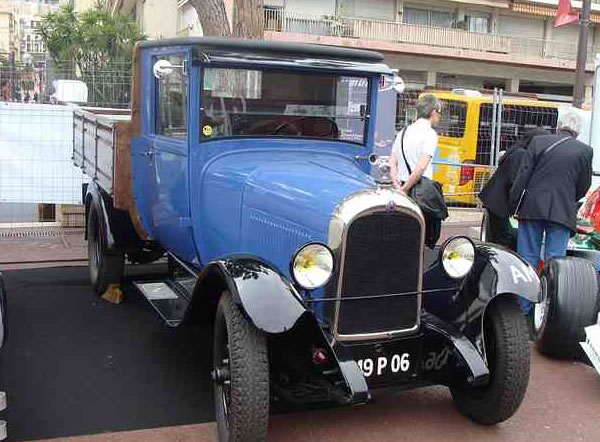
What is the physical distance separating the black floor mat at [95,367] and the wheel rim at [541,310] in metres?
2.40

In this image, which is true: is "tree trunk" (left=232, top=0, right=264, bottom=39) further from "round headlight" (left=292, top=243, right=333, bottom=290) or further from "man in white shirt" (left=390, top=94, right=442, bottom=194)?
"round headlight" (left=292, top=243, right=333, bottom=290)


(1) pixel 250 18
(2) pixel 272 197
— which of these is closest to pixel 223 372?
(2) pixel 272 197

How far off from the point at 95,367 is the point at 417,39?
24.5 meters

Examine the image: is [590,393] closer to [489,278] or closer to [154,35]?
[489,278]

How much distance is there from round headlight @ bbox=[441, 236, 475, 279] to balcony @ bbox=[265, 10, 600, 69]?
69.0ft

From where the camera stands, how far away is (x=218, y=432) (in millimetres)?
3479

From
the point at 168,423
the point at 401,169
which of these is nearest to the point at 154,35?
the point at 401,169

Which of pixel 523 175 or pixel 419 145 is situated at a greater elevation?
pixel 419 145

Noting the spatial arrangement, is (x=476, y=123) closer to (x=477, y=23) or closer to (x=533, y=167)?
(x=533, y=167)

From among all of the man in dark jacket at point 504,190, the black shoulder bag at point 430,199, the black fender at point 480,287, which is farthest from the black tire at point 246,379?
the man in dark jacket at point 504,190

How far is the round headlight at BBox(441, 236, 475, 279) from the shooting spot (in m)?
3.62

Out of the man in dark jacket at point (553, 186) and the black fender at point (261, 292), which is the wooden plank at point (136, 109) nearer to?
the black fender at point (261, 292)

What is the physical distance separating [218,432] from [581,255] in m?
3.82

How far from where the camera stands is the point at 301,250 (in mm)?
3186
